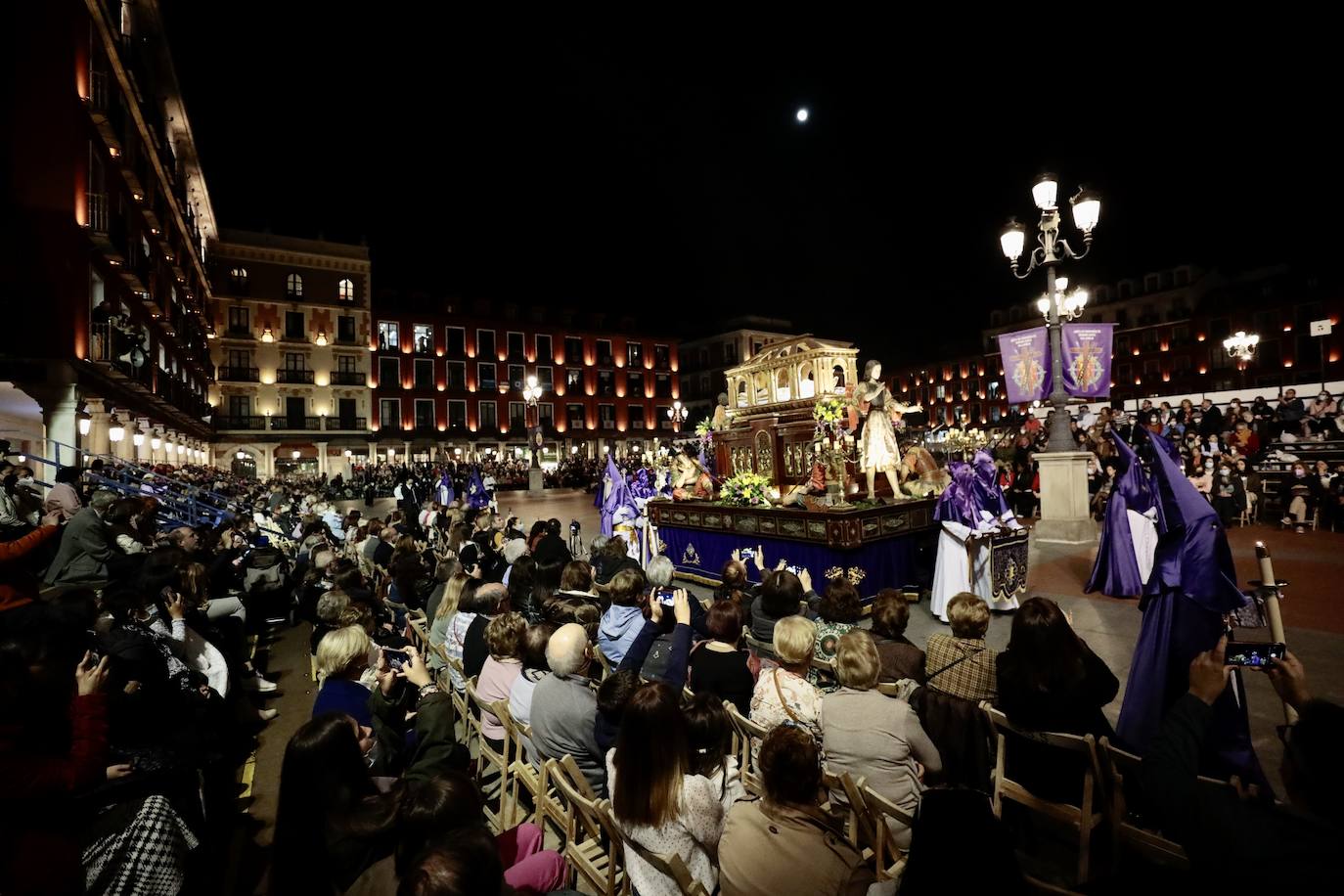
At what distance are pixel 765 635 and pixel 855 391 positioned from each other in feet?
19.7

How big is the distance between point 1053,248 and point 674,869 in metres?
10.9

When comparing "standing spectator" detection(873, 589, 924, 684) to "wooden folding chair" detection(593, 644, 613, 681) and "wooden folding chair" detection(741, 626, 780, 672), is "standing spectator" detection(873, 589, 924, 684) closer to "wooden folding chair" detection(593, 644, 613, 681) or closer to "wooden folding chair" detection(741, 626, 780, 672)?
"wooden folding chair" detection(741, 626, 780, 672)

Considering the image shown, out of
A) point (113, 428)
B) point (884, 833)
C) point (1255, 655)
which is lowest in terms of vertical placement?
point (884, 833)

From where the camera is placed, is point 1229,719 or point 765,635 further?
point 765,635

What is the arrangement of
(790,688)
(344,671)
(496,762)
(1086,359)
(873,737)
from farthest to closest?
(1086,359), (496,762), (344,671), (790,688), (873,737)

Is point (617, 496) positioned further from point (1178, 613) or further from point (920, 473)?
point (1178, 613)

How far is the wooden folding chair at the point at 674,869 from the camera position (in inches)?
80.4

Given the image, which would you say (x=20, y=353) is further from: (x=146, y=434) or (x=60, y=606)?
(x=60, y=606)

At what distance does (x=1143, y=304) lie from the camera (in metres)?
48.2

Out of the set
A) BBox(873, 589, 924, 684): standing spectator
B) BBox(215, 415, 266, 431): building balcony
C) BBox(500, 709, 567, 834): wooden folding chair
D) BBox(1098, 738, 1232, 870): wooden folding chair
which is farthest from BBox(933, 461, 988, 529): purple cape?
BBox(215, 415, 266, 431): building balcony

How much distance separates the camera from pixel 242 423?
1484 inches

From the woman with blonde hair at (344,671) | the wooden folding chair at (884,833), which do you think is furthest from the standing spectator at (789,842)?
the woman with blonde hair at (344,671)

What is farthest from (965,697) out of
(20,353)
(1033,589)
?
(20,353)

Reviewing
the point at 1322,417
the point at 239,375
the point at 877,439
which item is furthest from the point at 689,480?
the point at 239,375
